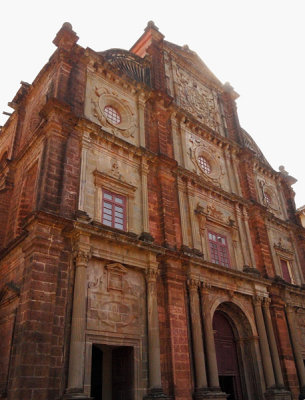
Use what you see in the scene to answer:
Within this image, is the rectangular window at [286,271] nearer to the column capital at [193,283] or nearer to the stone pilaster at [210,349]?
the stone pilaster at [210,349]

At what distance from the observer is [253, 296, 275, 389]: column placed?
1662cm

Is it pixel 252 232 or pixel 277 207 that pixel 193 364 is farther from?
pixel 277 207

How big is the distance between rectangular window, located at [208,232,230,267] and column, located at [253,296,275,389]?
2325 millimetres

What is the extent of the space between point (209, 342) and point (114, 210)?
6406mm

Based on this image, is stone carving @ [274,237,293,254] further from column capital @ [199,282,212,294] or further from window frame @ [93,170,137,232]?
window frame @ [93,170,137,232]

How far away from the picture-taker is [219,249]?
18.9 metres

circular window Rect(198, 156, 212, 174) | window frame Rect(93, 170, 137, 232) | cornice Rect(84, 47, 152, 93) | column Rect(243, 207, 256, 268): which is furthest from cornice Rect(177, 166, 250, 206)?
cornice Rect(84, 47, 152, 93)

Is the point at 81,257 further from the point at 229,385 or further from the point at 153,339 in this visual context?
the point at 229,385

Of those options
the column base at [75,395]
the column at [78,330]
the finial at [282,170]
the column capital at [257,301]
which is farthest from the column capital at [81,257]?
the finial at [282,170]

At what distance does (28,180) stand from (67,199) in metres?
3.07

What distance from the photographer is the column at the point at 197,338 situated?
1397 cm

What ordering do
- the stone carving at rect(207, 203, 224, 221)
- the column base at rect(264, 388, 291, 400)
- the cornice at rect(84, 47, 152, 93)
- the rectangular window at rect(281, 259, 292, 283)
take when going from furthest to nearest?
the rectangular window at rect(281, 259, 292, 283) → the stone carving at rect(207, 203, 224, 221) → the cornice at rect(84, 47, 152, 93) → the column base at rect(264, 388, 291, 400)

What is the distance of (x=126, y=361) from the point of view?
42.9 ft

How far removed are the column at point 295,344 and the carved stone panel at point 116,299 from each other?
32.2 ft
